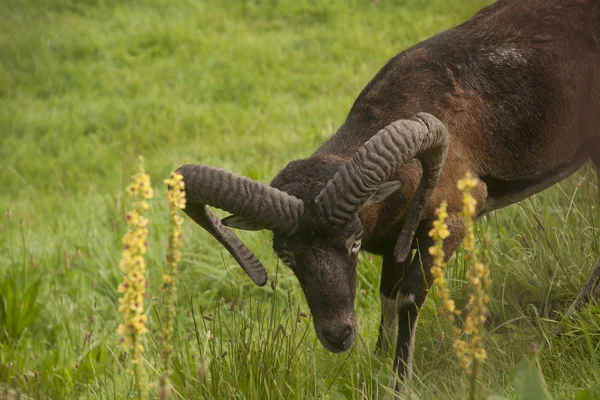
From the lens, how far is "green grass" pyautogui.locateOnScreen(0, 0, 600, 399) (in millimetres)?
4230

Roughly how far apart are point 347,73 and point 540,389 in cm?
938

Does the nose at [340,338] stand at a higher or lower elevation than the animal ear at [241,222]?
lower

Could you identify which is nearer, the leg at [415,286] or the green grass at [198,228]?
the green grass at [198,228]

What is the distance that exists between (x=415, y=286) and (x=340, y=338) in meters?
0.62

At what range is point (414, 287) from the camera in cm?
471

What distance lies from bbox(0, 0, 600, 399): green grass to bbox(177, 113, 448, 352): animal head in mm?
229

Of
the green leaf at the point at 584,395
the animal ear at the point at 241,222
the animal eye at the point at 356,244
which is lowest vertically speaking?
the green leaf at the point at 584,395

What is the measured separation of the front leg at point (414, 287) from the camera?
449 cm

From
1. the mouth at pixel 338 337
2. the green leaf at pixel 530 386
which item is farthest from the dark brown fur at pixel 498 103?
the green leaf at pixel 530 386

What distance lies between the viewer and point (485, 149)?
500cm

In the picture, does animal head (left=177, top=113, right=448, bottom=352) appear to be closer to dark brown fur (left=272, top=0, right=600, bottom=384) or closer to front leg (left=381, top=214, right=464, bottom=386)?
front leg (left=381, top=214, right=464, bottom=386)

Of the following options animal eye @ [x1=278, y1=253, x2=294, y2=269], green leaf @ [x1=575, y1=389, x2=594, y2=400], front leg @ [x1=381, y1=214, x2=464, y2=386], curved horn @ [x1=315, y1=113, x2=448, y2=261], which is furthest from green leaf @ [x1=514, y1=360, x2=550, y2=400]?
animal eye @ [x1=278, y1=253, x2=294, y2=269]

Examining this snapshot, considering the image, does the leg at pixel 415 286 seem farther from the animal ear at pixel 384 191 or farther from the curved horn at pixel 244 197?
the curved horn at pixel 244 197

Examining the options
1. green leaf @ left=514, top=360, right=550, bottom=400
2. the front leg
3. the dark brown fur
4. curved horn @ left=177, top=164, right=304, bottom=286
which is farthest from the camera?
the dark brown fur
